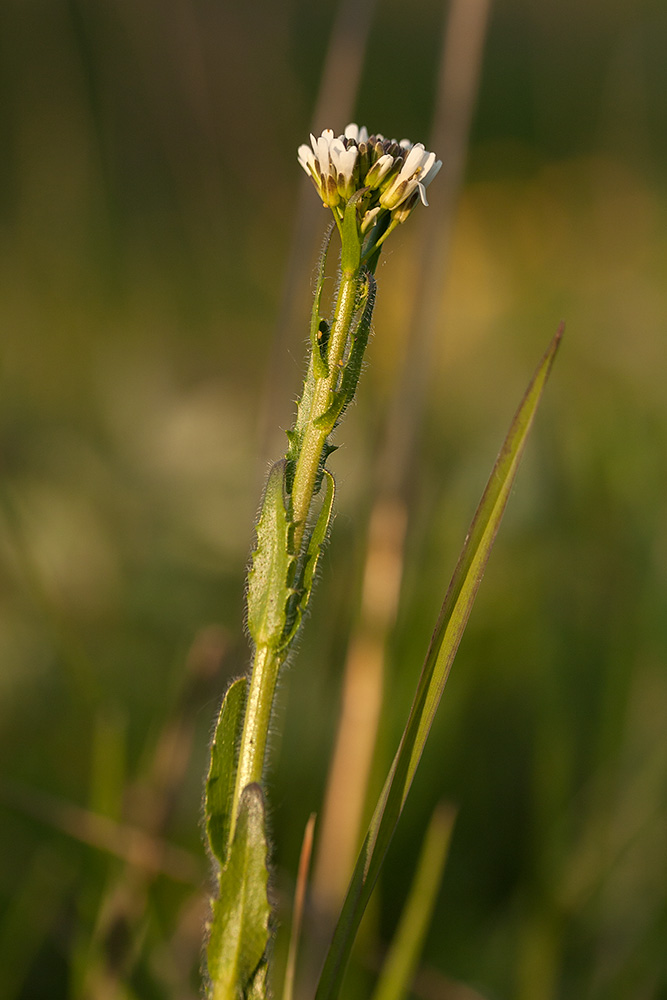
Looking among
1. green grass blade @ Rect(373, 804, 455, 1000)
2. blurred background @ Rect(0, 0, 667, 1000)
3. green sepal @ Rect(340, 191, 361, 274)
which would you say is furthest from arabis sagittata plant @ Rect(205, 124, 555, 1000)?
blurred background @ Rect(0, 0, 667, 1000)

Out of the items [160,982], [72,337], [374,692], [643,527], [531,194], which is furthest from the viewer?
[531,194]

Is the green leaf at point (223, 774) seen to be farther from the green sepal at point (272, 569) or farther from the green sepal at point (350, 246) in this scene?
the green sepal at point (350, 246)

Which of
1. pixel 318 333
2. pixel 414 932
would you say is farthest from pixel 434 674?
pixel 414 932

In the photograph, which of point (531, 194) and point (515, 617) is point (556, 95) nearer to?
point (531, 194)

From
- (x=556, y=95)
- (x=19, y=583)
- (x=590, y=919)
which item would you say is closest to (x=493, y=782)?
(x=590, y=919)

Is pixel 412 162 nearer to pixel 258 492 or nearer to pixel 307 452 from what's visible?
pixel 307 452
